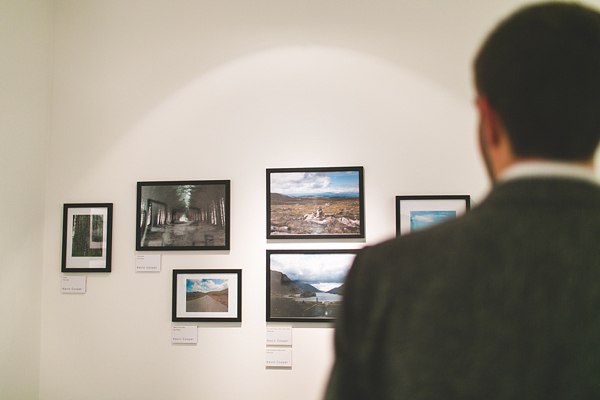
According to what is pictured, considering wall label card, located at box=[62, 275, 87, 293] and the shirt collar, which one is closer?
the shirt collar

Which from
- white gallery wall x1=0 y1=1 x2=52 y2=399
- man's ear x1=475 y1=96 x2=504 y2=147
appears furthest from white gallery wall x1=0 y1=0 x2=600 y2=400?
man's ear x1=475 y1=96 x2=504 y2=147

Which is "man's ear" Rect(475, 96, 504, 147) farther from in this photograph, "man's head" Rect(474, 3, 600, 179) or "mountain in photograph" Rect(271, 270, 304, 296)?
"mountain in photograph" Rect(271, 270, 304, 296)

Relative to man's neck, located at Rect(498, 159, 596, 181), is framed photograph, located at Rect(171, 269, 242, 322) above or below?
below

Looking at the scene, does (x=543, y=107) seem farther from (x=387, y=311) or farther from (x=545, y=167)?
(x=387, y=311)

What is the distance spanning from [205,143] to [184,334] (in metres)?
1.02

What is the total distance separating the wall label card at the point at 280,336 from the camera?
200 cm

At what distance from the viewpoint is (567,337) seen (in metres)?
0.41

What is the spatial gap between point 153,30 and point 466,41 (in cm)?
173

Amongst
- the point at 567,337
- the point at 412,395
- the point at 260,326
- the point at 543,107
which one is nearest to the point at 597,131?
the point at 543,107

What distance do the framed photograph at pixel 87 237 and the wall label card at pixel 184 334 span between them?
1.65ft

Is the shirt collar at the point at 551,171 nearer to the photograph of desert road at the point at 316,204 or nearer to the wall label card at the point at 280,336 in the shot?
the photograph of desert road at the point at 316,204

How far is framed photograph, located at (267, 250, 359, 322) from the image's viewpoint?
202cm

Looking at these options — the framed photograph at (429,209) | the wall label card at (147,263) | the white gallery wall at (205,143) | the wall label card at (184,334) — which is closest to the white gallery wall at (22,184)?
the white gallery wall at (205,143)

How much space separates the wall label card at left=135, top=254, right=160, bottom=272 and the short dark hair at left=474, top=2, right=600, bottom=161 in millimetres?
1975
